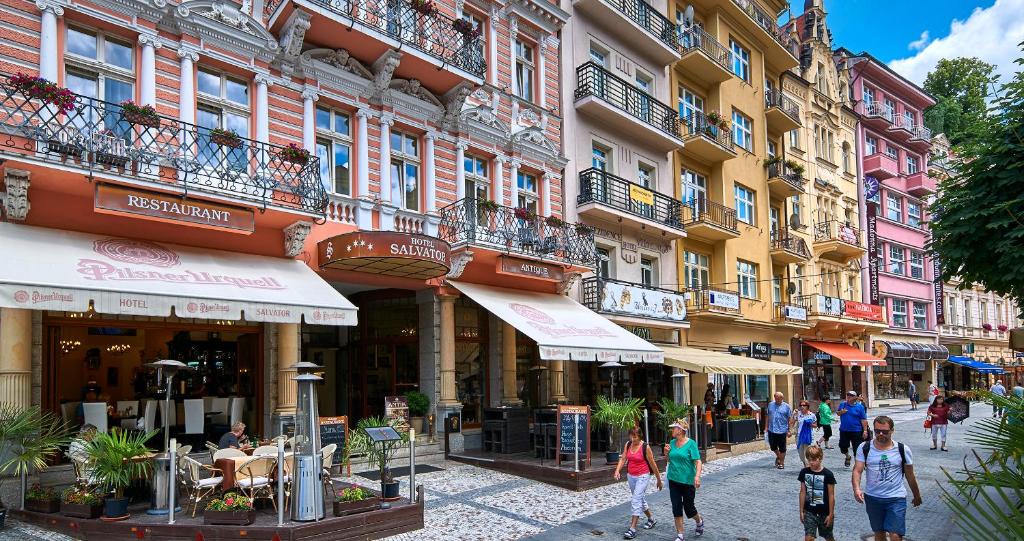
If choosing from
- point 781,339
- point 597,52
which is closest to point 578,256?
point 597,52

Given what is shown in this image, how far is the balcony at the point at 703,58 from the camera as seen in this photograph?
25.4 meters

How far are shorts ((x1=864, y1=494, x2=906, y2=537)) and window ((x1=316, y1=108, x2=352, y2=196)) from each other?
36.6 ft

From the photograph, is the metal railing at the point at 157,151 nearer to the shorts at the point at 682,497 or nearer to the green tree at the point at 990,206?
the shorts at the point at 682,497

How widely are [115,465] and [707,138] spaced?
2136 cm

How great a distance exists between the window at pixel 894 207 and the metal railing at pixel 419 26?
33264 millimetres

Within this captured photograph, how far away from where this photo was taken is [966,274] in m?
12.5

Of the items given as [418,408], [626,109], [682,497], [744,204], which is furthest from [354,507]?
[744,204]

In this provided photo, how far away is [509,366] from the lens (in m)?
18.0

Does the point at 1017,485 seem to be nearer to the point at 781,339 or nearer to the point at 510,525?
the point at 510,525

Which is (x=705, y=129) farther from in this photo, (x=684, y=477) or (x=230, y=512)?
(x=230, y=512)

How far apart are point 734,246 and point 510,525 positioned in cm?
1988

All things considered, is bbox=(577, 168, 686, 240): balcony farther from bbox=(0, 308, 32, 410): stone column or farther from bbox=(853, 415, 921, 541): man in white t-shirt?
bbox=(0, 308, 32, 410): stone column

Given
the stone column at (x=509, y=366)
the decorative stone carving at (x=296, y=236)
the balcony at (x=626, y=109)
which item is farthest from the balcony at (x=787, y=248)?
the decorative stone carving at (x=296, y=236)

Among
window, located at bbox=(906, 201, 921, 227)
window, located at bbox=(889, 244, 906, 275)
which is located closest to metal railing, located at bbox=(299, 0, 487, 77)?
window, located at bbox=(889, 244, 906, 275)
